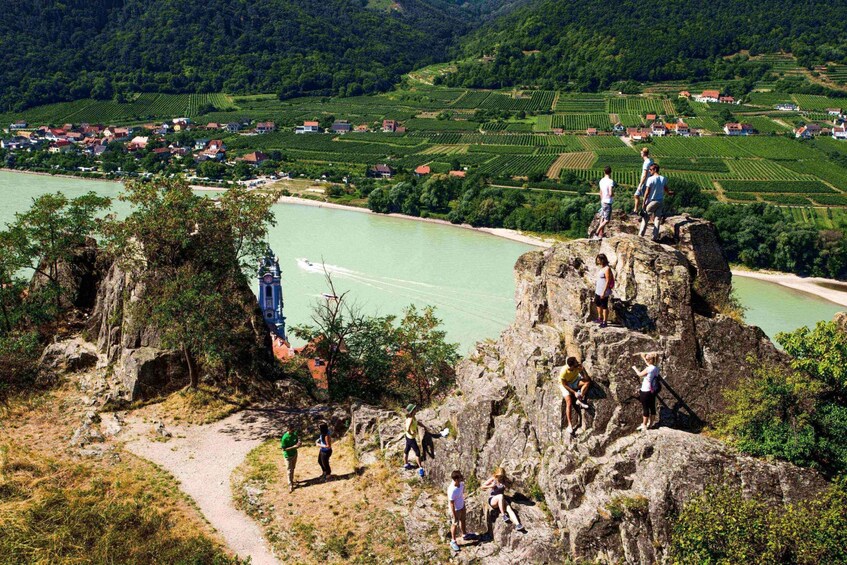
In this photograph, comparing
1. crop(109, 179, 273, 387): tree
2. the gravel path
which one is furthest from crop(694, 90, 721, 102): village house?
the gravel path

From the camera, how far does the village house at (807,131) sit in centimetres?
9674

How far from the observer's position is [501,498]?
9.61 meters

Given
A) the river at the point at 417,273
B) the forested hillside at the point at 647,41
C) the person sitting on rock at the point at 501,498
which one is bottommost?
the river at the point at 417,273

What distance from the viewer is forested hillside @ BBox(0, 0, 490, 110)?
13738 cm

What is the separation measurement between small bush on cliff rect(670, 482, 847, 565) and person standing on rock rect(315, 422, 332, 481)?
607cm

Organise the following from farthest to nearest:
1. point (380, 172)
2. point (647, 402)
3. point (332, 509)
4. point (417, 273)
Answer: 1. point (380, 172)
2. point (417, 273)
3. point (332, 509)
4. point (647, 402)

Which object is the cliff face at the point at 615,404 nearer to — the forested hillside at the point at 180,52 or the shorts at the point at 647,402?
the shorts at the point at 647,402

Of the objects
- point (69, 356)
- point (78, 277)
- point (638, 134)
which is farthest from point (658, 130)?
point (69, 356)

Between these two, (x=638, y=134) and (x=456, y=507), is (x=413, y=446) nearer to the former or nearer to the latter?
(x=456, y=507)

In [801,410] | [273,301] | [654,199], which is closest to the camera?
[801,410]

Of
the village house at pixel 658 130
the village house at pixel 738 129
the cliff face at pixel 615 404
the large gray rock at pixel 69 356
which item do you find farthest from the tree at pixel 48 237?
the village house at pixel 738 129

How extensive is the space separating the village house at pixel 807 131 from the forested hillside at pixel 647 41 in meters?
39.6

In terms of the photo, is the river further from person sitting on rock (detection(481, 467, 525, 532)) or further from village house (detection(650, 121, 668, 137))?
village house (detection(650, 121, 668, 137))

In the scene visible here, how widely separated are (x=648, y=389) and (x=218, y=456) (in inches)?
332
